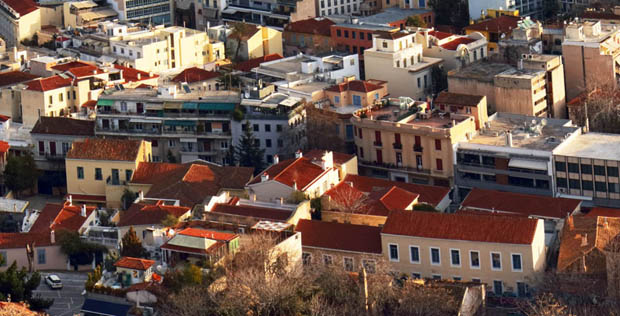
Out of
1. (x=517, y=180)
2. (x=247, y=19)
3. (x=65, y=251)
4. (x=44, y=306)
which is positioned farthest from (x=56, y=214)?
(x=247, y=19)

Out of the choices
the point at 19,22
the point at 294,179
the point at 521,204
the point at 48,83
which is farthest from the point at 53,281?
the point at 19,22

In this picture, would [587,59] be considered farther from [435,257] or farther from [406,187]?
[435,257]

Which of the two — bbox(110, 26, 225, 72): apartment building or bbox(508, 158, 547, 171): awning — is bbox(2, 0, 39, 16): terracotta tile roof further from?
bbox(508, 158, 547, 171): awning

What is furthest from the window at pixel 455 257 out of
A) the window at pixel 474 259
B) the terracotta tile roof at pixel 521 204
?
the terracotta tile roof at pixel 521 204

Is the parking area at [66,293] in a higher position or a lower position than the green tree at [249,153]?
lower

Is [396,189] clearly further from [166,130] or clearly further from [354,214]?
[166,130]

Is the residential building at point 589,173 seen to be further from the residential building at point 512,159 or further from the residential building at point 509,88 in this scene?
the residential building at point 509,88
